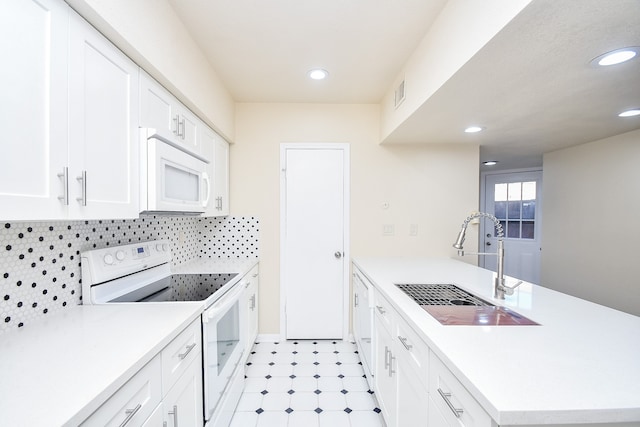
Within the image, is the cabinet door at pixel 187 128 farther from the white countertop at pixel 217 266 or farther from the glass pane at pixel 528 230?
the glass pane at pixel 528 230

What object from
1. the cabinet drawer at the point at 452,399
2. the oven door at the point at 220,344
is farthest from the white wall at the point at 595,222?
the oven door at the point at 220,344

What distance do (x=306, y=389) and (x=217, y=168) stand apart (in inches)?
77.0

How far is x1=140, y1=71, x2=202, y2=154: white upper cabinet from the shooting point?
136cm

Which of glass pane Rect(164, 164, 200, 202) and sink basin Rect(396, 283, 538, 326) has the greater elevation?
glass pane Rect(164, 164, 200, 202)

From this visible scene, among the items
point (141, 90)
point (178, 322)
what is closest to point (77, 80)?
point (141, 90)

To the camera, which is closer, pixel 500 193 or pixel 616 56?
pixel 616 56

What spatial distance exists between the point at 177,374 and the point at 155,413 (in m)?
0.17

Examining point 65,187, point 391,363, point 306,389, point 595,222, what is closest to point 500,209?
point 595,222

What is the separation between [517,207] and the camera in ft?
14.2

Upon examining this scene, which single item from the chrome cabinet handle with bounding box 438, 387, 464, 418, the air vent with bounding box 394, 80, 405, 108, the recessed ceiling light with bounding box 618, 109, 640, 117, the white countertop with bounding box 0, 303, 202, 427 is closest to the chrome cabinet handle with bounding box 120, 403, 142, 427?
the white countertop with bounding box 0, 303, 202, 427

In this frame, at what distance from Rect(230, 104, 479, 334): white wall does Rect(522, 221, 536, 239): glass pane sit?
2.02 metres

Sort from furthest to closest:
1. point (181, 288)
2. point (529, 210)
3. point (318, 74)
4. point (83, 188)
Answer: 1. point (529, 210)
2. point (318, 74)
3. point (181, 288)
4. point (83, 188)

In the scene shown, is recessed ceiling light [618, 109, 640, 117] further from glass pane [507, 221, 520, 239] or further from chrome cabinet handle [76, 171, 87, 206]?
chrome cabinet handle [76, 171, 87, 206]

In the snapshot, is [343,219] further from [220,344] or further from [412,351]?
[412,351]
